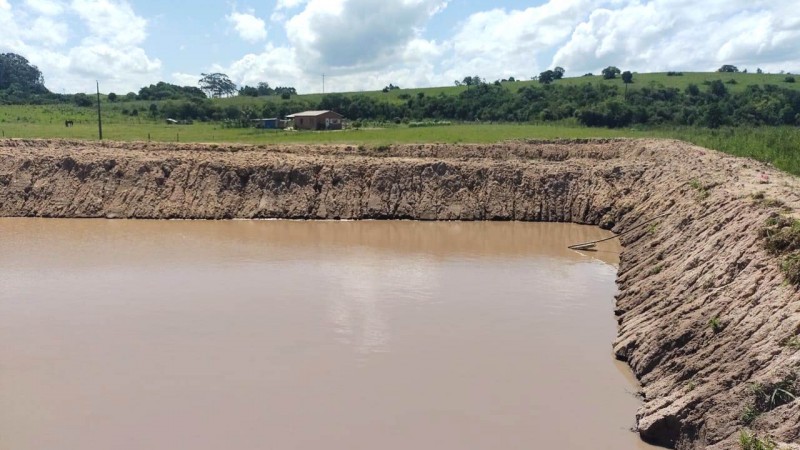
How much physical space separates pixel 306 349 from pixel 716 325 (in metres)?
8.27

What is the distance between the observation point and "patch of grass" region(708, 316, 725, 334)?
38.2 ft

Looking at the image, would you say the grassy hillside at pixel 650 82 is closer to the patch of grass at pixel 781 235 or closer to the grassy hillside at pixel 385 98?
the grassy hillside at pixel 385 98

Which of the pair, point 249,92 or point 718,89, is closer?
point 718,89

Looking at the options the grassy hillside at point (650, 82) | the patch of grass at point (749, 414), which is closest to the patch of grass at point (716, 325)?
the patch of grass at point (749, 414)

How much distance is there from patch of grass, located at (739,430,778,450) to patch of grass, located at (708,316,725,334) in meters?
2.55

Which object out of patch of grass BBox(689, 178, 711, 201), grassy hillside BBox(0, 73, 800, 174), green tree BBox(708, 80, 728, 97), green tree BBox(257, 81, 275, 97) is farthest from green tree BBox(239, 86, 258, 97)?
patch of grass BBox(689, 178, 711, 201)

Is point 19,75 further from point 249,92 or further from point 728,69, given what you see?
point 728,69

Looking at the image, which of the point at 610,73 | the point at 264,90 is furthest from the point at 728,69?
the point at 264,90

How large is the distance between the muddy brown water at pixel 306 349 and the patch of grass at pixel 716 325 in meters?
2.01

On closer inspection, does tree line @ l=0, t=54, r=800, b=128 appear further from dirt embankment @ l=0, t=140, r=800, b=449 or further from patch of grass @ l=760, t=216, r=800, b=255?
patch of grass @ l=760, t=216, r=800, b=255

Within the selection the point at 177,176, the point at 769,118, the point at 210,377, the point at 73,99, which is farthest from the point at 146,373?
the point at 73,99

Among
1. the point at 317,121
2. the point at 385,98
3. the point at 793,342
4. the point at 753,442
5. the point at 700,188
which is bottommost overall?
the point at 753,442

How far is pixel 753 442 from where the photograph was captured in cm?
911

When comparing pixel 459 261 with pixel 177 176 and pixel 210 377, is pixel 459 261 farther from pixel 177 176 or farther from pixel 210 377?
pixel 177 176
